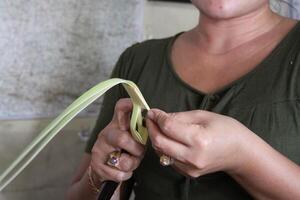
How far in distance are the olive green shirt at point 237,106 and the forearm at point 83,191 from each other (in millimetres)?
77

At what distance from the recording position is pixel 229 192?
2.17 ft

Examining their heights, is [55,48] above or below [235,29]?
below

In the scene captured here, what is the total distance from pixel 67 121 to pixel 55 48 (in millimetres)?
486

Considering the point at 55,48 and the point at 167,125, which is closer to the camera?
the point at 167,125

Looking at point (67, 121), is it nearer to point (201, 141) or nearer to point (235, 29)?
point (201, 141)

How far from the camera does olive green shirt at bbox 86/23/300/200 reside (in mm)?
630

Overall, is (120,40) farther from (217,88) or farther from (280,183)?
(280,183)

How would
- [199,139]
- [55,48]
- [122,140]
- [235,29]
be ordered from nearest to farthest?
[199,139] → [122,140] → [235,29] → [55,48]

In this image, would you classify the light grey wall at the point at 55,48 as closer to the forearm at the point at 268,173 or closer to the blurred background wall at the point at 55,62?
the blurred background wall at the point at 55,62

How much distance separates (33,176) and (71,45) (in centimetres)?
31

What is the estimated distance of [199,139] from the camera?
499 millimetres

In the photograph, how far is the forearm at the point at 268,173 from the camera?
1.79 ft

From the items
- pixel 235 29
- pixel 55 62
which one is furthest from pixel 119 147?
pixel 55 62

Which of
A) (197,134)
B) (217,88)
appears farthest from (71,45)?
(197,134)
